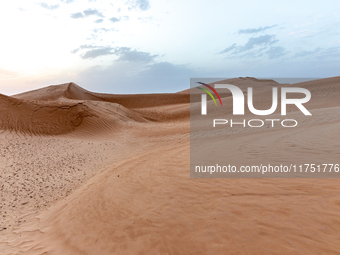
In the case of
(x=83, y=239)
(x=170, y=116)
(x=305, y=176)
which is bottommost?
(x=83, y=239)

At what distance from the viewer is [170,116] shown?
938 inches

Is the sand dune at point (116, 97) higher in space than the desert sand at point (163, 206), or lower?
higher

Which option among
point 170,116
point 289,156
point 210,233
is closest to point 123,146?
point 289,156

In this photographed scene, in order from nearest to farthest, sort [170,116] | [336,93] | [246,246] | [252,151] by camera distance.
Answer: [246,246], [252,151], [336,93], [170,116]

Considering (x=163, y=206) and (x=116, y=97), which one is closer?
(x=163, y=206)

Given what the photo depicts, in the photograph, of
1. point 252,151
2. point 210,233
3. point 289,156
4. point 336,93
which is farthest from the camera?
point 336,93

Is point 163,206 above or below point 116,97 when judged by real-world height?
below

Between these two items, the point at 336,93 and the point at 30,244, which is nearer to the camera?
the point at 30,244

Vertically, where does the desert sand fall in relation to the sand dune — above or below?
below

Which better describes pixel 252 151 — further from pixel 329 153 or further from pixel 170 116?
pixel 170 116

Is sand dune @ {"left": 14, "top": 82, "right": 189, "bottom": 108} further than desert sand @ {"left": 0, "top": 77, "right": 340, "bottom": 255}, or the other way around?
sand dune @ {"left": 14, "top": 82, "right": 189, "bottom": 108}

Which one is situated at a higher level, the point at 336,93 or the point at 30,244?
the point at 336,93

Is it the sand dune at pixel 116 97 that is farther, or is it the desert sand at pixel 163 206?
the sand dune at pixel 116 97

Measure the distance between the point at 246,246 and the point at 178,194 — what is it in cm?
197
